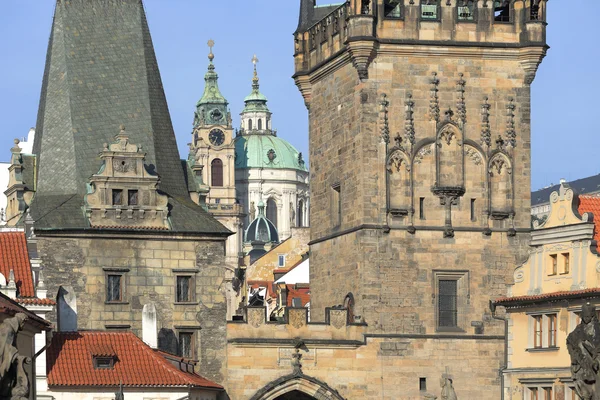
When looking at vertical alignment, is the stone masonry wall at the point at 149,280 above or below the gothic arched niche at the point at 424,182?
below

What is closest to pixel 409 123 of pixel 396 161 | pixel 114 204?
pixel 396 161

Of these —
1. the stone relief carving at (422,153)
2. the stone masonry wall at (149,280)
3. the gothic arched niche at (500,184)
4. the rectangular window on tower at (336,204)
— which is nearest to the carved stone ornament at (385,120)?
the stone relief carving at (422,153)

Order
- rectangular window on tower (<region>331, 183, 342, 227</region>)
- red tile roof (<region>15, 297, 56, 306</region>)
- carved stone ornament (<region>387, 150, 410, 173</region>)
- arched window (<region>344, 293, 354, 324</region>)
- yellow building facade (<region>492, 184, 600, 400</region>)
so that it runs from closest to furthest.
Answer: red tile roof (<region>15, 297, 56, 306</region>)
yellow building facade (<region>492, 184, 600, 400</region>)
arched window (<region>344, 293, 354, 324</region>)
carved stone ornament (<region>387, 150, 410, 173</region>)
rectangular window on tower (<region>331, 183, 342, 227</region>)

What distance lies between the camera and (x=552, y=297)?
160ft

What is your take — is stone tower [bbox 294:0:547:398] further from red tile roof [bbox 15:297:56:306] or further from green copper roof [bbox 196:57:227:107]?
green copper roof [bbox 196:57:227:107]

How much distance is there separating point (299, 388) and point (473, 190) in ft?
25.4

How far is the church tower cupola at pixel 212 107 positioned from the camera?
196875 mm

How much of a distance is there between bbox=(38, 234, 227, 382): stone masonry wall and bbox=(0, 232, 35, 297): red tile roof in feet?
12.8

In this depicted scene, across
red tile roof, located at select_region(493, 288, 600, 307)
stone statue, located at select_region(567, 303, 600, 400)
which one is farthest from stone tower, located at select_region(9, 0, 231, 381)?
stone statue, located at select_region(567, 303, 600, 400)

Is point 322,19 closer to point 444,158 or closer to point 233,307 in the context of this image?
point 444,158

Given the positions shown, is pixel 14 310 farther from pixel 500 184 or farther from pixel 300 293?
pixel 300 293

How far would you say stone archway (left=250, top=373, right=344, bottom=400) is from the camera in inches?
2114

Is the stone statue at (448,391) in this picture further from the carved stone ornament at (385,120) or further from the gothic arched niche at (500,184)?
the carved stone ornament at (385,120)

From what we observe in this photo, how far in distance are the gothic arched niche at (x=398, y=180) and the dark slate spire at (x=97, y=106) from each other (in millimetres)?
5003
